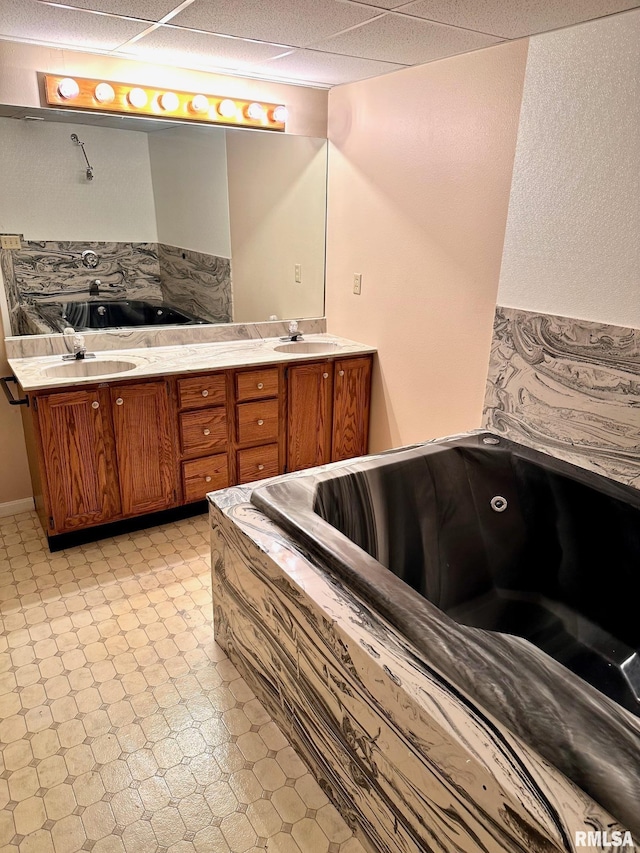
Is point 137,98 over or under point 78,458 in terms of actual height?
over

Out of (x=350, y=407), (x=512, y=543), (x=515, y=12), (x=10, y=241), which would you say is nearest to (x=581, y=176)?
(x=515, y=12)

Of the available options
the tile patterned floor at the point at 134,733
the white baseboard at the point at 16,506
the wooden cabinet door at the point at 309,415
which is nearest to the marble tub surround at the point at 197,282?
the wooden cabinet door at the point at 309,415

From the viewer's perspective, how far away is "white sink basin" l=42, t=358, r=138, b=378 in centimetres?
262

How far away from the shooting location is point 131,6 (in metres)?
1.78

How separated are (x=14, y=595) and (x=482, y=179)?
8.06 ft

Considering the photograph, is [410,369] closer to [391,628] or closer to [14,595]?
[391,628]

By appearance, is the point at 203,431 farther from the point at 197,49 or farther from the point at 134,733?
the point at 197,49

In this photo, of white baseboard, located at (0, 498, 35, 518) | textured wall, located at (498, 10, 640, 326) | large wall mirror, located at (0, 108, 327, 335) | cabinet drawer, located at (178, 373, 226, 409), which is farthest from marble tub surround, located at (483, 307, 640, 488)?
white baseboard, located at (0, 498, 35, 518)

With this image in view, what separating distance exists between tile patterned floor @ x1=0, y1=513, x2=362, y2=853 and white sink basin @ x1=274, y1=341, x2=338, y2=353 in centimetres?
134

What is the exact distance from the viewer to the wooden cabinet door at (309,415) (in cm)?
298

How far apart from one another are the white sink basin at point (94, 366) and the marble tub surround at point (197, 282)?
48 cm

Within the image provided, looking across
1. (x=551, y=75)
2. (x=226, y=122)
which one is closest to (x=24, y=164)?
(x=226, y=122)

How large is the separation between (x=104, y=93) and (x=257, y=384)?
1422mm

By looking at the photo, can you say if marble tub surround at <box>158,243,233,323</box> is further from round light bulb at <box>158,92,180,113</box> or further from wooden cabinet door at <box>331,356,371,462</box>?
wooden cabinet door at <box>331,356,371,462</box>
